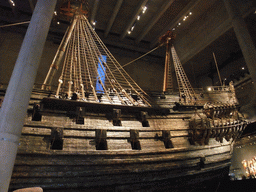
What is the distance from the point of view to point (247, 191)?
299 centimetres

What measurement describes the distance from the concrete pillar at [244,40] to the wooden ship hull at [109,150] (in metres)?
3.16

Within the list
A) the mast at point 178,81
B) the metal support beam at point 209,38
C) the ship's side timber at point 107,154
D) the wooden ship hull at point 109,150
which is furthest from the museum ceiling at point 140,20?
the ship's side timber at point 107,154

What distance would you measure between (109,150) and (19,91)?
1394mm

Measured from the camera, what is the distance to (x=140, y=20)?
9445 millimetres

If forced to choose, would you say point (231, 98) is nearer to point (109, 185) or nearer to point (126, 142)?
point (126, 142)

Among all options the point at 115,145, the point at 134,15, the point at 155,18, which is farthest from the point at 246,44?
the point at 115,145

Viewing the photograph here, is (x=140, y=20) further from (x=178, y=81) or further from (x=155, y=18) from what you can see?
(x=178, y=81)

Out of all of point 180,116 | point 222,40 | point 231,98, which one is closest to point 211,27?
point 222,40

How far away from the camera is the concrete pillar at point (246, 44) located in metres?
5.46

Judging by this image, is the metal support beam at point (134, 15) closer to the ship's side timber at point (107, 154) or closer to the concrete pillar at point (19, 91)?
the ship's side timber at point (107, 154)

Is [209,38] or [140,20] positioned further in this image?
[140,20]

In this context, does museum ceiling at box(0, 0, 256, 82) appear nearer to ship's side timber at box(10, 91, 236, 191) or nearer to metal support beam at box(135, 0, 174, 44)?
metal support beam at box(135, 0, 174, 44)

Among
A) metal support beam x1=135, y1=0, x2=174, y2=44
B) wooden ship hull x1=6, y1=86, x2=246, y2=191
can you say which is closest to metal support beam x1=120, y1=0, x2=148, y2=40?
metal support beam x1=135, y1=0, x2=174, y2=44

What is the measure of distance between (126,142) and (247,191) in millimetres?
2312
